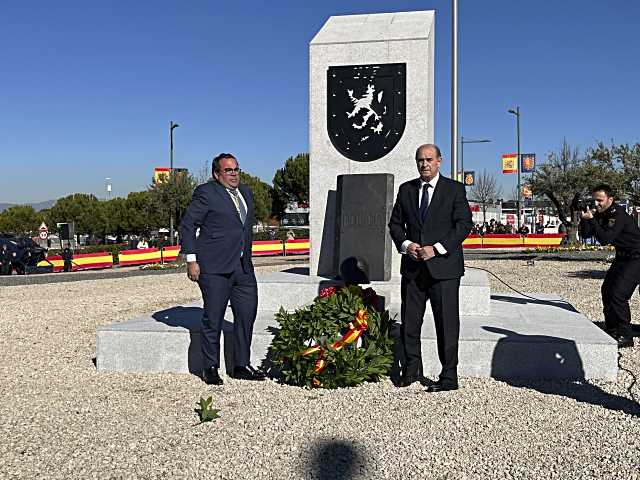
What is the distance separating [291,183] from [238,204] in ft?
247

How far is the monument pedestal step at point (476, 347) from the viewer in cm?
552

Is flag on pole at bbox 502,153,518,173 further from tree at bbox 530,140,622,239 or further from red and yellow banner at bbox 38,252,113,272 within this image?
red and yellow banner at bbox 38,252,113,272

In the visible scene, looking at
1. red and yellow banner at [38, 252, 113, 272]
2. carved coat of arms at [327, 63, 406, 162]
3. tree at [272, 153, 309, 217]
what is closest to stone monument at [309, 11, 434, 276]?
carved coat of arms at [327, 63, 406, 162]

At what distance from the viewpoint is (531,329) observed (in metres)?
6.27

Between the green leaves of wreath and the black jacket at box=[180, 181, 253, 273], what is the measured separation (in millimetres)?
672

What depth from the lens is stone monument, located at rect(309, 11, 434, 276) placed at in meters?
7.69

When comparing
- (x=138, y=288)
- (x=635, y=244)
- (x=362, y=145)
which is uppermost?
(x=362, y=145)

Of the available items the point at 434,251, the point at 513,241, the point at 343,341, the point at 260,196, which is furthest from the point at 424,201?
the point at 260,196

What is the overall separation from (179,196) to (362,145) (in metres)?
39.2

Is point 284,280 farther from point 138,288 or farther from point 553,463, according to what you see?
point 138,288

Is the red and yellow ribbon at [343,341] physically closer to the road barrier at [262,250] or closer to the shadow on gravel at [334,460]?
the shadow on gravel at [334,460]

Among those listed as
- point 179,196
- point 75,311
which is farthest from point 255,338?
point 179,196

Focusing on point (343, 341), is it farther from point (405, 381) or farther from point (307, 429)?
point (307, 429)

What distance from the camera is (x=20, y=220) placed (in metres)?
80.2
